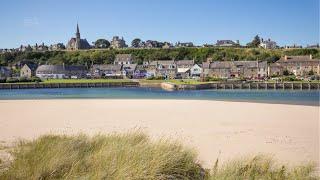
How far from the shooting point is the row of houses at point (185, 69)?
9725 cm

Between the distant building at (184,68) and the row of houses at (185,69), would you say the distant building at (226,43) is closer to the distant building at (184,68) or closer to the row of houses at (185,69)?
the row of houses at (185,69)

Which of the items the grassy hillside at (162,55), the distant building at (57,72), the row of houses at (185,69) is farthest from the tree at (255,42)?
the distant building at (57,72)

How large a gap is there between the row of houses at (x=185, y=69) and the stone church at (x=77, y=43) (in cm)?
5812

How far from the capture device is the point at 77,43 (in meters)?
181

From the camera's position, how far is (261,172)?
715 cm

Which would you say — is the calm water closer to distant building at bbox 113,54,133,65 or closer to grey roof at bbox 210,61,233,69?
grey roof at bbox 210,61,233,69

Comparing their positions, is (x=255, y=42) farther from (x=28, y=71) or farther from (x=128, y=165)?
(x=128, y=165)

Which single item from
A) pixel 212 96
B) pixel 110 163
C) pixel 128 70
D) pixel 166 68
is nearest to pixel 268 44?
pixel 166 68

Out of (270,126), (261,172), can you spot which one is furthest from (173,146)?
(270,126)

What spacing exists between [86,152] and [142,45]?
187730mm

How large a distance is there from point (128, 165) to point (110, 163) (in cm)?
38

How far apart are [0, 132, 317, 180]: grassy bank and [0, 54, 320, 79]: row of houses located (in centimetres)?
8438

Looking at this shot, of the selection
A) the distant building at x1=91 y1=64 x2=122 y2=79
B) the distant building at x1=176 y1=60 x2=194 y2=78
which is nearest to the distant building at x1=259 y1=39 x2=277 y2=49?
the distant building at x1=176 y1=60 x2=194 y2=78

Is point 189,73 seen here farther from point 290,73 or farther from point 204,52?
point 204,52
